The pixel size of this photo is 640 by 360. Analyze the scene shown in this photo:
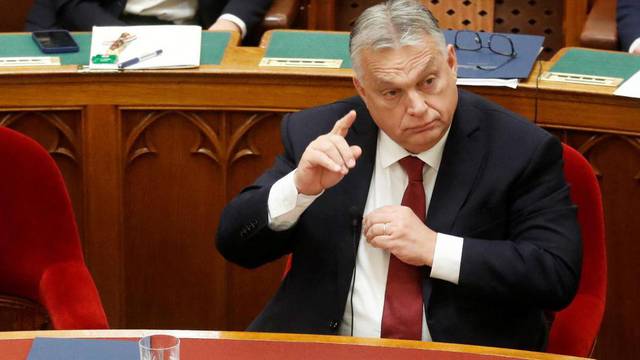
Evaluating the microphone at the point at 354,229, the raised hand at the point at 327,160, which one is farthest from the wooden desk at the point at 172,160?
the raised hand at the point at 327,160

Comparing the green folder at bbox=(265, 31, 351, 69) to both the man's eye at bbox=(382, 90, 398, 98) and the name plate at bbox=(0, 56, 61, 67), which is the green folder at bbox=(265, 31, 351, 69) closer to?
the name plate at bbox=(0, 56, 61, 67)

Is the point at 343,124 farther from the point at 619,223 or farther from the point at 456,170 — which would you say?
the point at 619,223

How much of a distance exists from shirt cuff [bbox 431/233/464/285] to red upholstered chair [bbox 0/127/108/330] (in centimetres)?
82

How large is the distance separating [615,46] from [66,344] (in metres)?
2.52

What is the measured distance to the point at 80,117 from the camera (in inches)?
133

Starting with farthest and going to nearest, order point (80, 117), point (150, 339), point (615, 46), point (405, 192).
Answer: point (615, 46) → point (80, 117) → point (405, 192) → point (150, 339)

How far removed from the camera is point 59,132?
3.38 metres

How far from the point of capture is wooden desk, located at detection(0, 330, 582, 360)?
75.3 inches

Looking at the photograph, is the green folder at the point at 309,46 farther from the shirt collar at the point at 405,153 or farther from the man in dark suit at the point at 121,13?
the shirt collar at the point at 405,153

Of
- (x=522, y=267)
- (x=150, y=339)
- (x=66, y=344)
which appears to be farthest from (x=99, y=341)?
(x=522, y=267)

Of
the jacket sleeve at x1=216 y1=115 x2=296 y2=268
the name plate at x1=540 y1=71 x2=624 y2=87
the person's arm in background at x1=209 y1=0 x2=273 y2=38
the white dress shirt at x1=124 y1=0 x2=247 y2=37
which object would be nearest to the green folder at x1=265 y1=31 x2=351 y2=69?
the person's arm in background at x1=209 y1=0 x2=273 y2=38

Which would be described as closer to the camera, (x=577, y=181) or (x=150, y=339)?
(x=150, y=339)

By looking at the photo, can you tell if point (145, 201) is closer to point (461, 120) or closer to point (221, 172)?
point (221, 172)

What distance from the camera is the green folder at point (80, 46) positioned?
3.41 m
